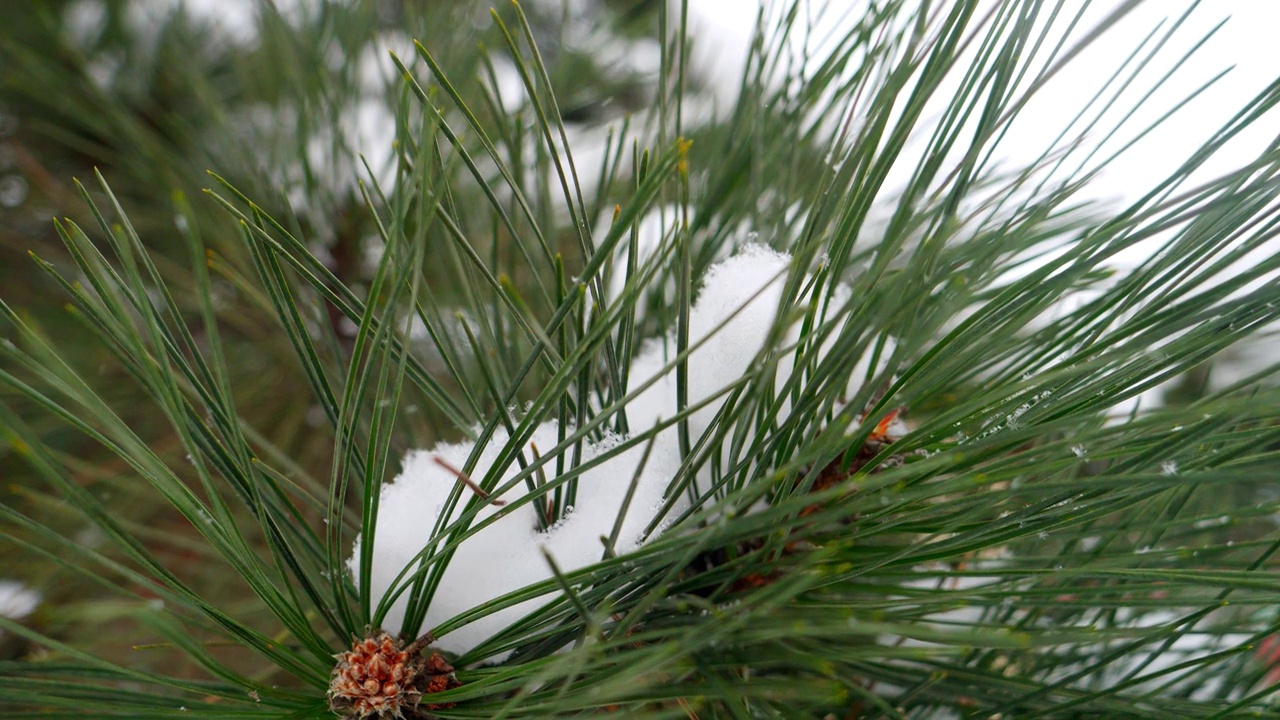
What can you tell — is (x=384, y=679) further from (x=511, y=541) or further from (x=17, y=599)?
(x=17, y=599)

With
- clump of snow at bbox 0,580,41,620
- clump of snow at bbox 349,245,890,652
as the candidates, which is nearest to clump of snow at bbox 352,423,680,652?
clump of snow at bbox 349,245,890,652

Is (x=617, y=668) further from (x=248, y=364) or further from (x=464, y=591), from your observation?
(x=248, y=364)

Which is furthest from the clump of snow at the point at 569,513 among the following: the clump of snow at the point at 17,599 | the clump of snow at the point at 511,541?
the clump of snow at the point at 17,599

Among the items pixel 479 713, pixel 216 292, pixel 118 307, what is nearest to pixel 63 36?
pixel 216 292

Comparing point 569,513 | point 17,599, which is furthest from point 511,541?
point 17,599

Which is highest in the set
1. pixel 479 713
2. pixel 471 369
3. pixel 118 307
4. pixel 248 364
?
pixel 248 364

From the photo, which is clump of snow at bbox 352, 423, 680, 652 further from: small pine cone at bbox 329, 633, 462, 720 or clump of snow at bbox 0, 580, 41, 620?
clump of snow at bbox 0, 580, 41, 620

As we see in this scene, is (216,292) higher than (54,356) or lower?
higher

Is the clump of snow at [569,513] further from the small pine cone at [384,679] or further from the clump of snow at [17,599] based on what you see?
the clump of snow at [17,599]
